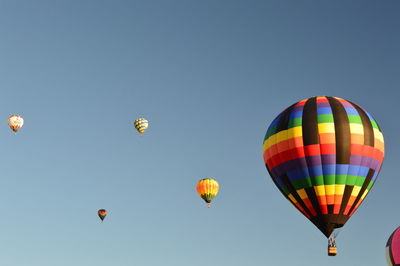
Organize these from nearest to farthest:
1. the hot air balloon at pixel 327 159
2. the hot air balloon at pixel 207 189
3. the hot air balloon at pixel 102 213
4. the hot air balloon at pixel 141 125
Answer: the hot air balloon at pixel 327 159 < the hot air balloon at pixel 207 189 < the hot air balloon at pixel 141 125 < the hot air balloon at pixel 102 213

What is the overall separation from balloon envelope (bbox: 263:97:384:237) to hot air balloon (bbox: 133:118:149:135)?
37781 mm

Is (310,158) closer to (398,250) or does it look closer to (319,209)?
(319,209)

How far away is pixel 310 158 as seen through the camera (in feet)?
131

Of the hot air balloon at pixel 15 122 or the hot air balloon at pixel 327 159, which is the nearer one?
the hot air balloon at pixel 327 159

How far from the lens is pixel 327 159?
39.8m

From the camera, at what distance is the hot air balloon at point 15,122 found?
7912cm

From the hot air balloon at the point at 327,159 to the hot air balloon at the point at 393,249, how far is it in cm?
1338

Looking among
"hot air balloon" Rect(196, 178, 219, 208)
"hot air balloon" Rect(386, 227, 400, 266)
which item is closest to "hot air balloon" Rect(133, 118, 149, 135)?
"hot air balloon" Rect(196, 178, 219, 208)

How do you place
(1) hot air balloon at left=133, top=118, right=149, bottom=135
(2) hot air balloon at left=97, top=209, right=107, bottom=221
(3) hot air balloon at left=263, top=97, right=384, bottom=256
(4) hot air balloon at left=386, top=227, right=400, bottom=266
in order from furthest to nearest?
(2) hot air balloon at left=97, top=209, right=107, bottom=221 → (1) hot air balloon at left=133, top=118, right=149, bottom=135 → (4) hot air balloon at left=386, top=227, right=400, bottom=266 → (3) hot air balloon at left=263, top=97, right=384, bottom=256

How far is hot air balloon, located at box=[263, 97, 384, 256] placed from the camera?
1567 inches

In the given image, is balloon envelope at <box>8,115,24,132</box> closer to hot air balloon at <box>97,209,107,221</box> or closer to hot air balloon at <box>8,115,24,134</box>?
hot air balloon at <box>8,115,24,134</box>

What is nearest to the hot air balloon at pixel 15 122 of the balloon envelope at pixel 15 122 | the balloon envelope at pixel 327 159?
the balloon envelope at pixel 15 122

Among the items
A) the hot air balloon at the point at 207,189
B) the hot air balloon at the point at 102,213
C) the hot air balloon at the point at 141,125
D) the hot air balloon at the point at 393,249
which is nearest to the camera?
the hot air balloon at the point at 393,249

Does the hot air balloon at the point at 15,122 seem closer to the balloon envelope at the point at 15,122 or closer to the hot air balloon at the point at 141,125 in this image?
the balloon envelope at the point at 15,122
